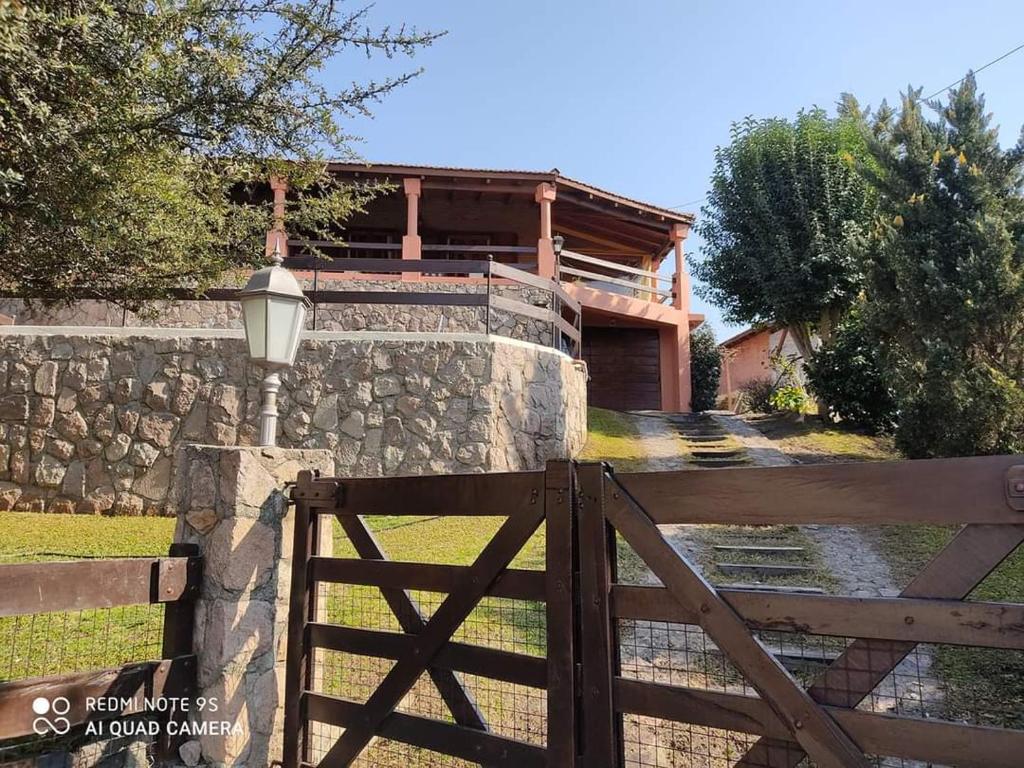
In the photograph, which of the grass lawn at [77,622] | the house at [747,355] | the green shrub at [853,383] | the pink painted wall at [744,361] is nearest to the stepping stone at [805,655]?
the grass lawn at [77,622]

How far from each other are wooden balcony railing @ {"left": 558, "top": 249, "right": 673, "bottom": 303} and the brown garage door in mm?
1098

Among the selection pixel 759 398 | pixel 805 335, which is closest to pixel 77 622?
pixel 759 398

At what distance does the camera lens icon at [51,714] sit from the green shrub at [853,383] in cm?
1071

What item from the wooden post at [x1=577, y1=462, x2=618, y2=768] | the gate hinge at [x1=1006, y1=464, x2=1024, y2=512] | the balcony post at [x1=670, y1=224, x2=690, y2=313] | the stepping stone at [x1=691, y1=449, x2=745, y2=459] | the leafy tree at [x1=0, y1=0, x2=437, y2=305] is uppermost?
the balcony post at [x1=670, y1=224, x2=690, y2=313]

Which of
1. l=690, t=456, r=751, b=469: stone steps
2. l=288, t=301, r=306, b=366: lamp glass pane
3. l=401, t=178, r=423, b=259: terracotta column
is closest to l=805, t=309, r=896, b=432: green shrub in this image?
l=690, t=456, r=751, b=469: stone steps

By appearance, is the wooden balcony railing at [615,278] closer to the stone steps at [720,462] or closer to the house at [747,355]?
the house at [747,355]

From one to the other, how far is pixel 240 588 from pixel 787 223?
1249 centimetres

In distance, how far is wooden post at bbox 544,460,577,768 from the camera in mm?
1932

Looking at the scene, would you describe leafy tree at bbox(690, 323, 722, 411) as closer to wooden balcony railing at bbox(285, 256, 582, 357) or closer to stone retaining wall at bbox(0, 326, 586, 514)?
wooden balcony railing at bbox(285, 256, 582, 357)

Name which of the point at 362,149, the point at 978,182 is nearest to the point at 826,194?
the point at 978,182

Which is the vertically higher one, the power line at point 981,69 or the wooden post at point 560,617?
the power line at point 981,69

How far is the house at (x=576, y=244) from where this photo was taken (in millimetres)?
12844

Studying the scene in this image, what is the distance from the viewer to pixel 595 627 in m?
1.93

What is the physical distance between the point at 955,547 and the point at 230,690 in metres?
2.65
